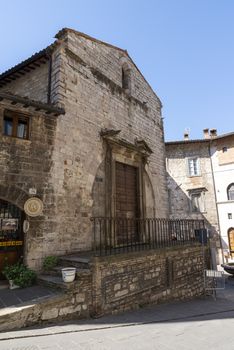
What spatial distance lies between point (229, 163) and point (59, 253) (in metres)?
14.9

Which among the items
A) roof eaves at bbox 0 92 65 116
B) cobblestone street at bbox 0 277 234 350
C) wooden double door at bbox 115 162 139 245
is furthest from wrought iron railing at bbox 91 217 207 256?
roof eaves at bbox 0 92 65 116

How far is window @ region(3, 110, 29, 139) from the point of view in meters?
5.68

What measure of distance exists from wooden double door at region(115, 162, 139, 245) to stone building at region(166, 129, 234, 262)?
10.1 meters

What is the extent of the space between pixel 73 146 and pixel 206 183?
13614 mm

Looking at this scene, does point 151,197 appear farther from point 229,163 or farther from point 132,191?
point 229,163

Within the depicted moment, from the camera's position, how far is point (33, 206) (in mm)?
5641

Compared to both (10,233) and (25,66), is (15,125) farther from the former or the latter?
(25,66)

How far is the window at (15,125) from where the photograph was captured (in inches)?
224

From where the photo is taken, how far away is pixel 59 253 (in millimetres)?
6117

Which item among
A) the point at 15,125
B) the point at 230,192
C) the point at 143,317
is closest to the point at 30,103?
the point at 15,125

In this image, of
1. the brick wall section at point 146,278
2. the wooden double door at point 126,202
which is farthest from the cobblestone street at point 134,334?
the wooden double door at point 126,202

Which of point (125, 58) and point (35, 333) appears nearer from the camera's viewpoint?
point (35, 333)

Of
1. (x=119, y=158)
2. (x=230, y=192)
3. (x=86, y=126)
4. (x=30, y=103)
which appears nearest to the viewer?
(x=30, y=103)

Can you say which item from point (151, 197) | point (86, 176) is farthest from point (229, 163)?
point (86, 176)
